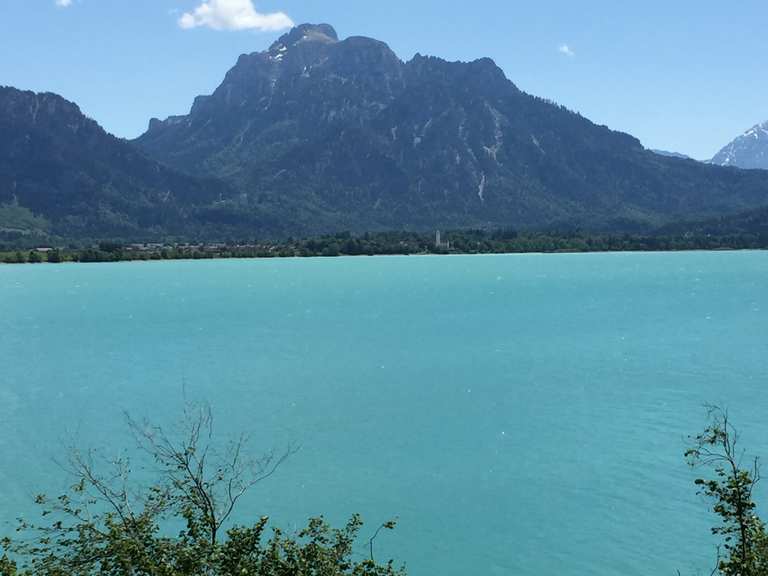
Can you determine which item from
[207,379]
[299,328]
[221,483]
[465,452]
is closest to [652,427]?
[465,452]

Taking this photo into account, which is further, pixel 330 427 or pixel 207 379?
pixel 207 379

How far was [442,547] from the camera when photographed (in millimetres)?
31000

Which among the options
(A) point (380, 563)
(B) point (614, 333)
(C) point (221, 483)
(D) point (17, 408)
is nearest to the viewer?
(A) point (380, 563)

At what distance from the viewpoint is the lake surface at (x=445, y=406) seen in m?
33.0

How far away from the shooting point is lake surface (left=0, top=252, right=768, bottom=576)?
108 ft

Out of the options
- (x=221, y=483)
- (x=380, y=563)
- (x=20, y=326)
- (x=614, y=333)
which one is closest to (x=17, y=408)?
(x=221, y=483)

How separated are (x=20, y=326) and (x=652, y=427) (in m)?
95.7

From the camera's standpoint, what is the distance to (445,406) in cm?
5597

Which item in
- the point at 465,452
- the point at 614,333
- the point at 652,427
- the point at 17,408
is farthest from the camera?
the point at 614,333

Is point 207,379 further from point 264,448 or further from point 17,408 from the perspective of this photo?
point 264,448

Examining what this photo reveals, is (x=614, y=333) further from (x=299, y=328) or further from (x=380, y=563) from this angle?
(x=380, y=563)

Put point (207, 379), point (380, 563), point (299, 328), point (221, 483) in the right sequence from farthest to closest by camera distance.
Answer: point (299, 328), point (207, 379), point (221, 483), point (380, 563)

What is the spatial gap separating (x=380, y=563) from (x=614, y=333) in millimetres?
72362

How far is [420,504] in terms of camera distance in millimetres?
35469
